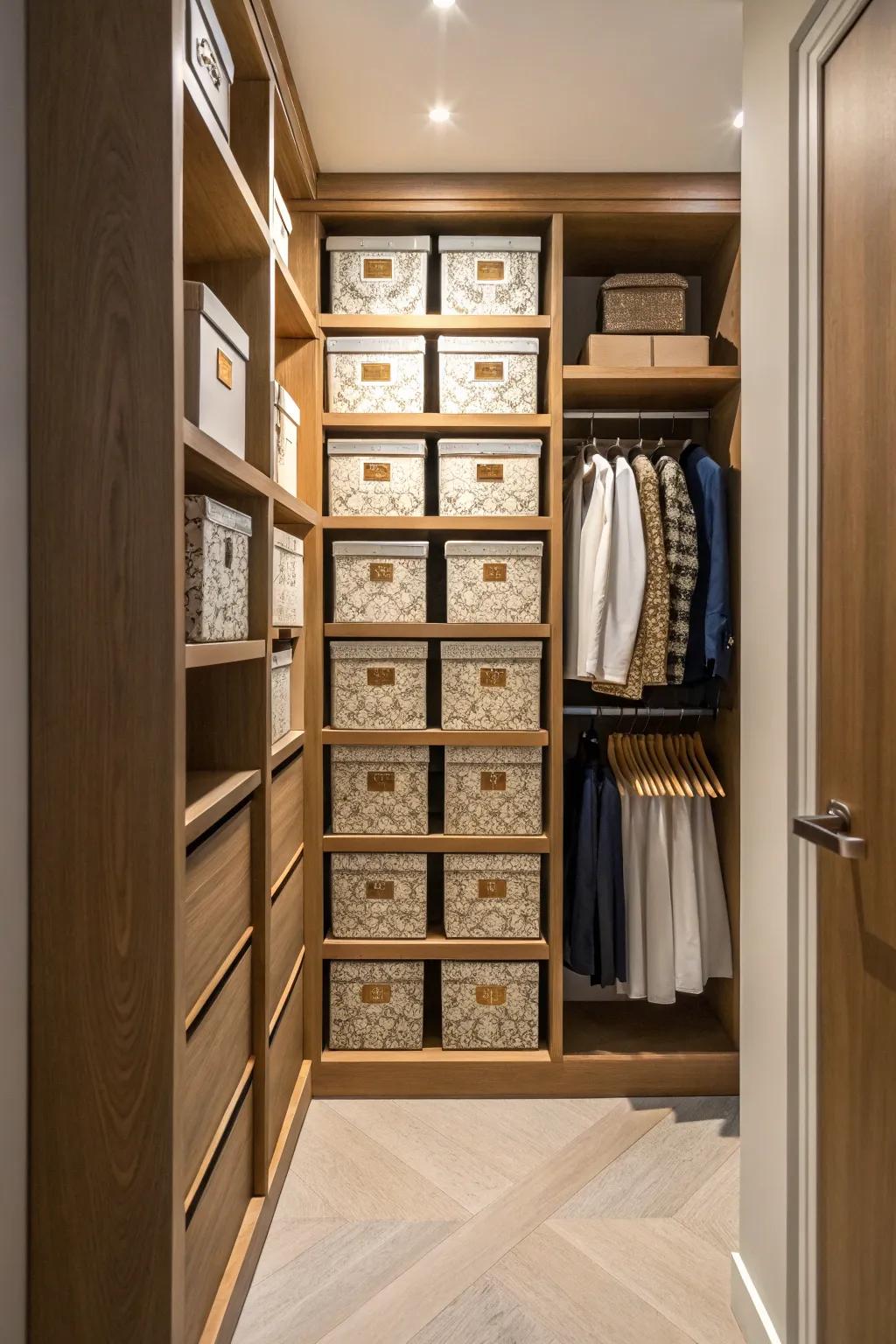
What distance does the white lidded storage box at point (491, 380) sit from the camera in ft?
8.23

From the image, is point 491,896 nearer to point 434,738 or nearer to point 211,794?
point 434,738

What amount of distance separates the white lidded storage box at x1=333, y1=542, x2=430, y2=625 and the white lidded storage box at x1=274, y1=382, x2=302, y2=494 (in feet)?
0.89

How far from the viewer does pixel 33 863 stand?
1.20 meters

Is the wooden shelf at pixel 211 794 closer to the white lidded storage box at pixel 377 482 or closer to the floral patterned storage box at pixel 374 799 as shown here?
the floral patterned storage box at pixel 374 799

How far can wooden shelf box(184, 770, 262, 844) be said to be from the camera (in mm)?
1361

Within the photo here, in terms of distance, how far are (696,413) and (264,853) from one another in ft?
6.32

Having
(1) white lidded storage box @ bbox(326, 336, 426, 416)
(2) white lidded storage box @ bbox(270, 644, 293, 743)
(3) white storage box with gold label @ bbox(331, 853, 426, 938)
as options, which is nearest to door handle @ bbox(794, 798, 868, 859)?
(2) white lidded storage box @ bbox(270, 644, 293, 743)

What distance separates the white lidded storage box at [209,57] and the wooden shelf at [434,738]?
4.88 feet

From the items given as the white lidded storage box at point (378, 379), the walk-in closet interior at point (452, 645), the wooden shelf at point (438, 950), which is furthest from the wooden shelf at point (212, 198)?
the wooden shelf at point (438, 950)

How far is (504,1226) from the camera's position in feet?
6.42

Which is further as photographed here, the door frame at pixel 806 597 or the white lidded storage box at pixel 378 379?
the white lidded storage box at pixel 378 379

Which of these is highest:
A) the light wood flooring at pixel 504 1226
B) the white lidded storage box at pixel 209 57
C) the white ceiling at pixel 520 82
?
the white ceiling at pixel 520 82

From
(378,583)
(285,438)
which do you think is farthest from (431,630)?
(285,438)

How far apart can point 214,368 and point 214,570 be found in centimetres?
34
